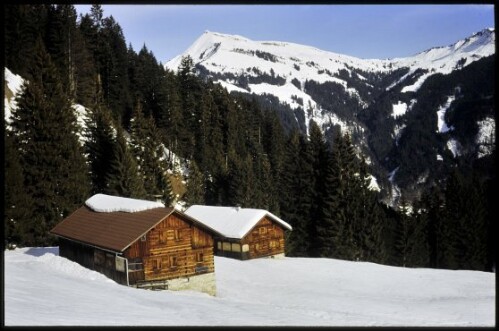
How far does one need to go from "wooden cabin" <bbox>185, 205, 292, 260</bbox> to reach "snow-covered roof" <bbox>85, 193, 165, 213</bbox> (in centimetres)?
1459

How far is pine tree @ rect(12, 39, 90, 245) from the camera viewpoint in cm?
3738

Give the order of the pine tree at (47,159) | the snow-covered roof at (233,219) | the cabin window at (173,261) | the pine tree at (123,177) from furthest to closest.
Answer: the snow-covered roof at (233,219)
the pine tree at (123,177)
the pine tree at (47,159)
the cabin window at (173,261)

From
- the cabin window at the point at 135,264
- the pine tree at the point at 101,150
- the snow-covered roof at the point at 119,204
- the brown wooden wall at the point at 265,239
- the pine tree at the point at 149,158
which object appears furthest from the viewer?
the pine tree at the point at 149,158

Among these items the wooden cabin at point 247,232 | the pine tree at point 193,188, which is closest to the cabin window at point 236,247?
the wooden cabin at point 247,232

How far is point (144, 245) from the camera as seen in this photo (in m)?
27.9

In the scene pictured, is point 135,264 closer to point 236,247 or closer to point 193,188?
point 236,247

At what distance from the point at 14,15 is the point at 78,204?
103 feet

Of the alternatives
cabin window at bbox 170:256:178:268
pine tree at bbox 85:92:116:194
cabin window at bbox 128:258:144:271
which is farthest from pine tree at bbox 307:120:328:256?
cabin window at bbox 128:258:144:271

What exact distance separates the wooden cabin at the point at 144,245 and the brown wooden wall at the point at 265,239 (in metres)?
14.2

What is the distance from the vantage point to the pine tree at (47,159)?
3738 cm

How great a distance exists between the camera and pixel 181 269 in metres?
29.6

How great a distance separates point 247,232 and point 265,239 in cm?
325

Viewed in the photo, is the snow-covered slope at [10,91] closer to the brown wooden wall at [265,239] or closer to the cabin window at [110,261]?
the cabin window at [110,261]

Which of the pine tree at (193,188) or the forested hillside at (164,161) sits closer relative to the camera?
the forested hillside at (164,161)
